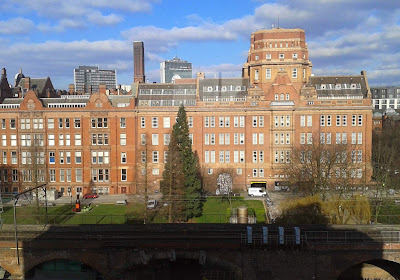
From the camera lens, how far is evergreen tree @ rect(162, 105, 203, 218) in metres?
49.4

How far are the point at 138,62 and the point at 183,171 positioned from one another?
41.3m

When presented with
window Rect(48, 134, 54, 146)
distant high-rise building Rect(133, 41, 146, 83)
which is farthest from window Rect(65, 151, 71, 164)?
distant high-rise building Rect(133, 41, 146, 83)

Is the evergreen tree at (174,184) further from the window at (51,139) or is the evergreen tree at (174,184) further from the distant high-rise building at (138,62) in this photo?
the distant high-rise building at (138,62)

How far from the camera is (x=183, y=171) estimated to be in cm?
5153

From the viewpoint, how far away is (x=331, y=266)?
101 feet

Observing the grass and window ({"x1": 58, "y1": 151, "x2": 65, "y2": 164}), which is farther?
window ({"x1": 58, "y1": 151, "x2": 65, "y2": 164})

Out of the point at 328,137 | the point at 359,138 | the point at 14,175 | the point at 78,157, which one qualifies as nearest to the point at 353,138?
the point at 359,138

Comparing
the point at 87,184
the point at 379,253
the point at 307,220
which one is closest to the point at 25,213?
the point at 87,184

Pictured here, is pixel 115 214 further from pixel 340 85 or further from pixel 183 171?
pixel 340 85

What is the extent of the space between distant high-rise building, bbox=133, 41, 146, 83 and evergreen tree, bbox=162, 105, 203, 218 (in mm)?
32183

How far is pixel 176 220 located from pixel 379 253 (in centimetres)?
2388

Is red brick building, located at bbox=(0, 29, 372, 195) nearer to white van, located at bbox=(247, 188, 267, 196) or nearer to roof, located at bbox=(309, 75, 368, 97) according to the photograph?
roof, located at bbox=(309, 75, 368, 97)

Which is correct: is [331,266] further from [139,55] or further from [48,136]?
[139,55]

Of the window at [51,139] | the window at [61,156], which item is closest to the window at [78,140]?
the window at [61,156]
